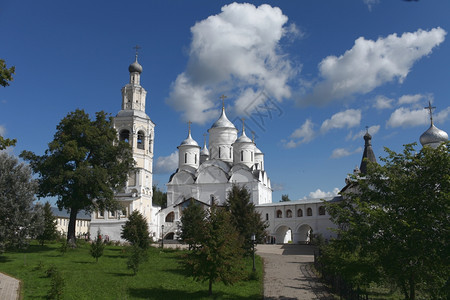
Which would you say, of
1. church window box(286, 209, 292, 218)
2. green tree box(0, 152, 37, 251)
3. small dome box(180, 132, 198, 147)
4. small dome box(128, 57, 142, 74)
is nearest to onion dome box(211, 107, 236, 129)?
small dome box(180, 132, 198, 147)

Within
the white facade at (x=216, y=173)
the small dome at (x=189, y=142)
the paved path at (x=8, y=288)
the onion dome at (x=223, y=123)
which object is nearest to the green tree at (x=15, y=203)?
the paved path at (x=8, y=288)

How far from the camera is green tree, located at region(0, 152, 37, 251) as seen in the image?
1939 centimetres

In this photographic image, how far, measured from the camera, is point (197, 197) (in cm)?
4625

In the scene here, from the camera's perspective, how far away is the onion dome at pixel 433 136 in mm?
32281

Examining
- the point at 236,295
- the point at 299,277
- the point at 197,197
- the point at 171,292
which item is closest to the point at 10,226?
the point at 171,292

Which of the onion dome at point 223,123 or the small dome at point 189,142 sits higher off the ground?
the onion dome at point 223,123

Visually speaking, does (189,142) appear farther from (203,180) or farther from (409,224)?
(409,224)

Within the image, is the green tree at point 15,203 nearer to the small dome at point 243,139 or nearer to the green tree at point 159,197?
the small dome at point 243,139

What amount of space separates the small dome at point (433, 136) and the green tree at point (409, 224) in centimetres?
2235

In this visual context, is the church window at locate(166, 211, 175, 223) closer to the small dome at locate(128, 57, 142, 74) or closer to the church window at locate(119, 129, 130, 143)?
the church window at locate(119, 129, 130, 143)

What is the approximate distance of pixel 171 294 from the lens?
15.1m

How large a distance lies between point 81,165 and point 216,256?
14431 millimetres

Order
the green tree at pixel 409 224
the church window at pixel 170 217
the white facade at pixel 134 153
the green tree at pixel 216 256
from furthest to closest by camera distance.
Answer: the church window at pixel 170 217, the white facade at pixel 134 153, the green tree at pixel 216 256, the green tree at pixel 409 224

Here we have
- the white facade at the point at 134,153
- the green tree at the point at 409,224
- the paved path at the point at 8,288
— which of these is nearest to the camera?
the green tree at the point at 409,224
